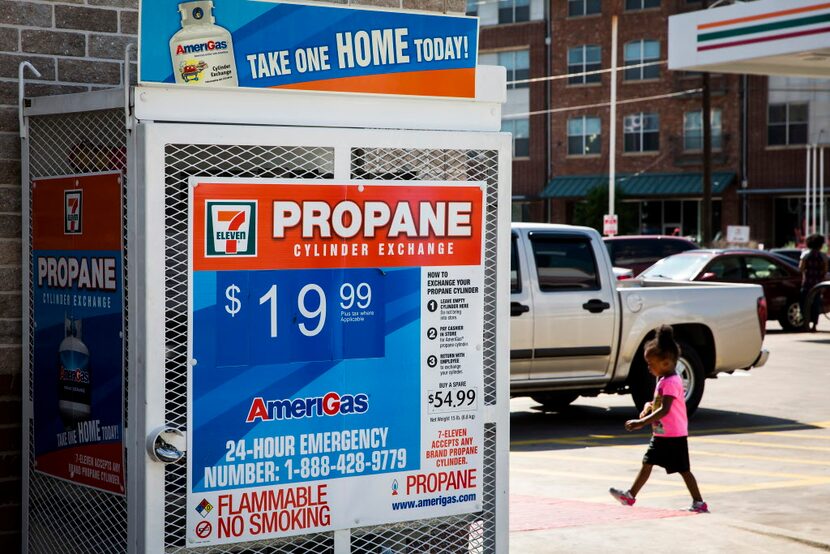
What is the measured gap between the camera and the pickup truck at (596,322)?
1212cm

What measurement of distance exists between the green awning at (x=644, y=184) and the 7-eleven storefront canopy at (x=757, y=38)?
2888cm

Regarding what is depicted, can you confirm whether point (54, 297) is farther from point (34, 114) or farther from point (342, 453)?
point (342, 453)

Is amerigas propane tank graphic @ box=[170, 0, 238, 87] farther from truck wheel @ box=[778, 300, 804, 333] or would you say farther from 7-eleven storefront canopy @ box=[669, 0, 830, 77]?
truck wheel @ box=[778, 300, 804, 333]

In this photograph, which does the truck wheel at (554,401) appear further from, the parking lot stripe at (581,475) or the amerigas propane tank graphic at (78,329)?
the amerigas propane tank graphic at (78,329)

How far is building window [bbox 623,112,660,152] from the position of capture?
53156mm

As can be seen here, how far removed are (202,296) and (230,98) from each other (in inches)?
29.5

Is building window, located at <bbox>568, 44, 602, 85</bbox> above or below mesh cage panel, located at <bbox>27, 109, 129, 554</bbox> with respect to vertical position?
above

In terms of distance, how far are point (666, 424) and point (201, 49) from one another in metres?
4.83

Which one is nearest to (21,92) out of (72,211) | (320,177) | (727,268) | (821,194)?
(72,211)

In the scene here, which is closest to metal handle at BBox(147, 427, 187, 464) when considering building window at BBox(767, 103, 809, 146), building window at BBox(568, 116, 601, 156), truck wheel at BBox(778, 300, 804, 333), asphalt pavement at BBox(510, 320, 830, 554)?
asphalt pavement at BBox(510, 320, 830, 554)

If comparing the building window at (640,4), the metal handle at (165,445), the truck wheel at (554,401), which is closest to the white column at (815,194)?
the building window at (640,4)

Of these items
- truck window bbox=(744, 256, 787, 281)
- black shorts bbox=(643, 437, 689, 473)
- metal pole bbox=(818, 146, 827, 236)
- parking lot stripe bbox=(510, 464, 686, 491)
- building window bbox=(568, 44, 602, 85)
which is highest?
building window bbox=(568, 44, 602, 85)

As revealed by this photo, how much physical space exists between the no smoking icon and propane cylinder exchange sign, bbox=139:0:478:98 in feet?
5.30

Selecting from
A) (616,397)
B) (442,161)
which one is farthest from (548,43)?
(442,161)
